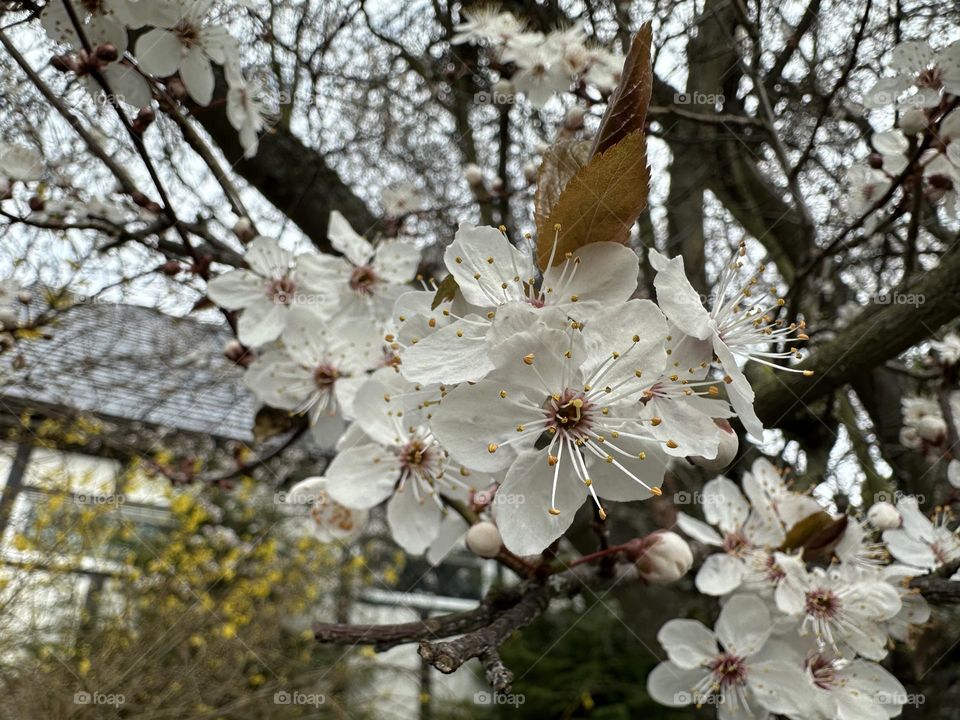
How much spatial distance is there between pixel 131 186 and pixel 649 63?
128cm

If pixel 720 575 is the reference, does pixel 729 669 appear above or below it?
below

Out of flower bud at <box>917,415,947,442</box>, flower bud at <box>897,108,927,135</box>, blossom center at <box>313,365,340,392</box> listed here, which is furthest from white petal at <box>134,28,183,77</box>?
flower bud at <box>917,415,947,442</box>

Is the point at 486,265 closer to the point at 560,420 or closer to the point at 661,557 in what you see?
the point at 560,420

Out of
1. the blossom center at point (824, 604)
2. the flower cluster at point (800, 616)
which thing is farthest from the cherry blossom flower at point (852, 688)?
the blossom center at point (824, 604)

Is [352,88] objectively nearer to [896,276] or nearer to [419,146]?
[419,146]

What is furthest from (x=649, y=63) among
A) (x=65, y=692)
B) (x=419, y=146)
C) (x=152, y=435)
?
(x=152, y=435)

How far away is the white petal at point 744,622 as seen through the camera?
4.37 ft

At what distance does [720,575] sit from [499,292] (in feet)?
2.88

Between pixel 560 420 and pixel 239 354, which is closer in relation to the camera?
pixel 560 420

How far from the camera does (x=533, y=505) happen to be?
2.80 feet

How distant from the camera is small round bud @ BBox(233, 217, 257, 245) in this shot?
1759mm

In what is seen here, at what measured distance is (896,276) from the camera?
2.89 metres

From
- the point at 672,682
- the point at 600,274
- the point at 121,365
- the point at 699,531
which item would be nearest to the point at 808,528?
the point at 699,531

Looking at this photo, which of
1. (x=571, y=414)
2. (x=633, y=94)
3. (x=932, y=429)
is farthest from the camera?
(x=932, y=429)
